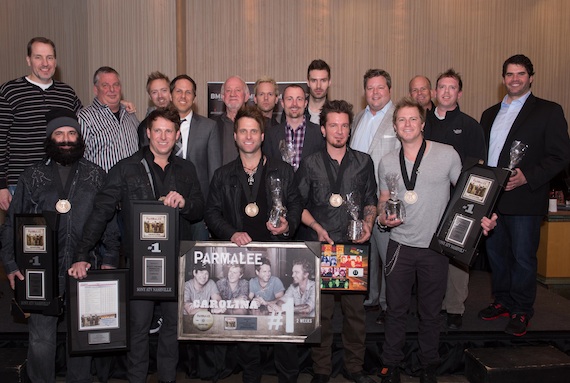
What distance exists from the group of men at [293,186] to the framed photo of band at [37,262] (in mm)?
100

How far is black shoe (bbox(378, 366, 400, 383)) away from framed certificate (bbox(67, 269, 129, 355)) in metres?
1.99

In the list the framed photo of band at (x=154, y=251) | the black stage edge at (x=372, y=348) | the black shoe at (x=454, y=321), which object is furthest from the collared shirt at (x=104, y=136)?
the black shoe at (x=454, y=321)

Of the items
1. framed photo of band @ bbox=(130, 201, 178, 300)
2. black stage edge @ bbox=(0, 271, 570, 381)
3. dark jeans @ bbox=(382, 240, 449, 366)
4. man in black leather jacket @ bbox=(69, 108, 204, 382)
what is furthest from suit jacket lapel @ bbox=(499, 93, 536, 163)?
framed photo of band @ bbox=(130, 201, 178, 300)

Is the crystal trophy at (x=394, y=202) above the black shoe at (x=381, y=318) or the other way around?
above

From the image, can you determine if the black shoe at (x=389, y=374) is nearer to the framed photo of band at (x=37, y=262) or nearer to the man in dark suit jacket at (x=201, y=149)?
the man in dark suit jacket at (x=201, y=149)

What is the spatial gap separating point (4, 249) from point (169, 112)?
61.4 inches

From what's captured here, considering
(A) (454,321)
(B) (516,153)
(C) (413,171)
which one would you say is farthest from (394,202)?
(A) (454,321)

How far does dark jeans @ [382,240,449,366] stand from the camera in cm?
429

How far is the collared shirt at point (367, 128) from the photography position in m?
5.14

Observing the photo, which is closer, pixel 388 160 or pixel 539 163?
pixel 388 160

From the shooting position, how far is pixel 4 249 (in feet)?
13.4

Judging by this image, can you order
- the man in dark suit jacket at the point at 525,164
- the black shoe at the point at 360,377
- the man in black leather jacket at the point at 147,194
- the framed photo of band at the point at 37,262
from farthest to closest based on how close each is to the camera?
the man in dark suit jacket at the point at 525,164 < the black shoe at the point at 360,377 < the man in black leather jacket at the point at 147,194 < the framed photo of band at the point at 37,262

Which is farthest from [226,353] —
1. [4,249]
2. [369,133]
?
[369,133]

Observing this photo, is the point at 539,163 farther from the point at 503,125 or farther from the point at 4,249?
the point at 4,249
